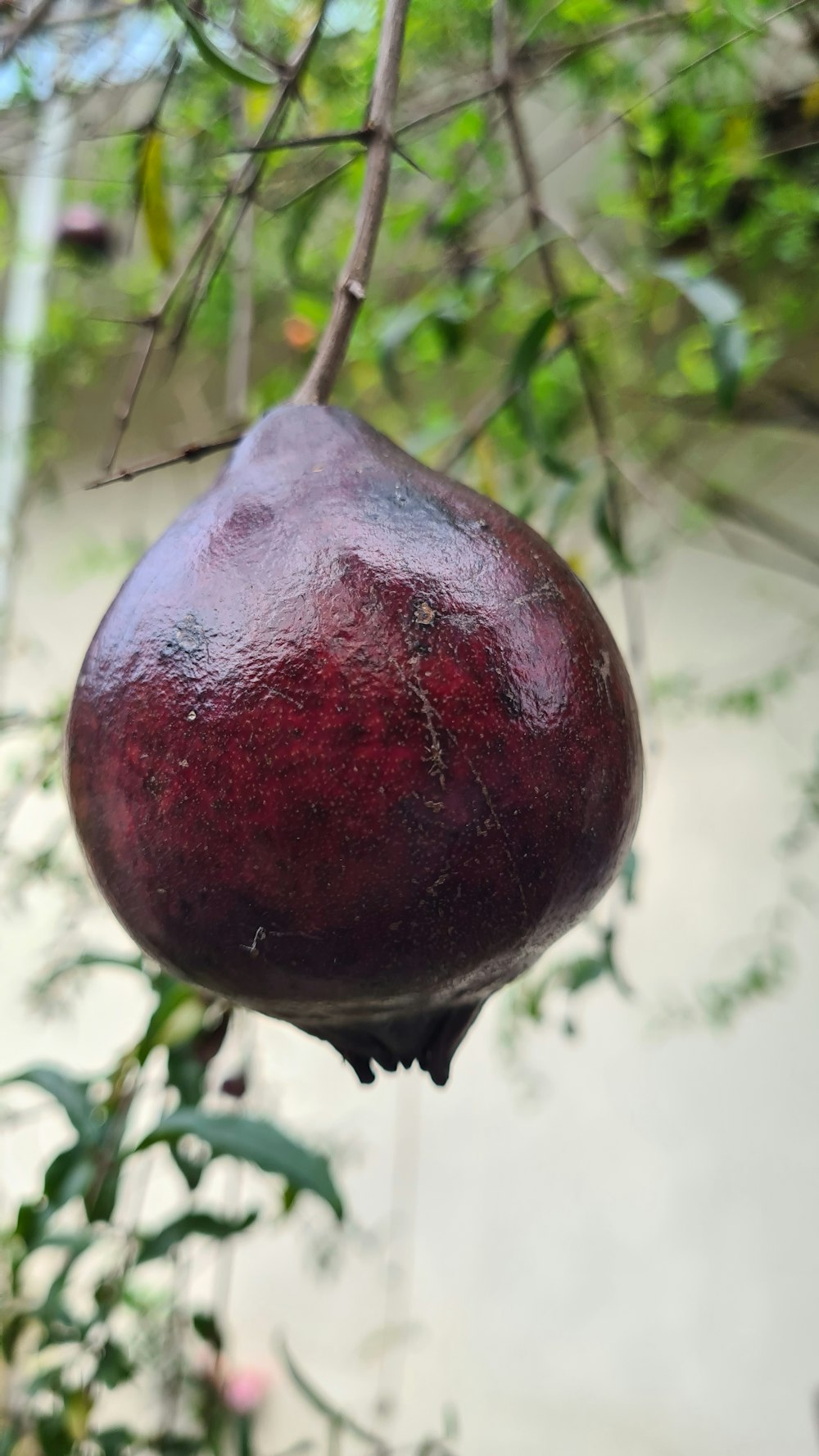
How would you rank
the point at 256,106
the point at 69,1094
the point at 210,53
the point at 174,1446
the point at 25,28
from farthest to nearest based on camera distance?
the point at 256,106 < the point at 174,1446 < the point at 69,1094 < the point at 25,28 < the point at 210,53

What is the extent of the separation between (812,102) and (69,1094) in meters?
0.92

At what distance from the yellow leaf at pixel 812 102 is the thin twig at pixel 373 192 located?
644 mm

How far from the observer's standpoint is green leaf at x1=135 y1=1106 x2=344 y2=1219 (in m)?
0.54

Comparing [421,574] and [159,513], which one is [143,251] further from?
[421,574]

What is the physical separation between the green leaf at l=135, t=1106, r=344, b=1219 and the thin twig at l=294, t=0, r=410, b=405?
40 centimetres

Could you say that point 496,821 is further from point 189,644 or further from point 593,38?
point 593,38

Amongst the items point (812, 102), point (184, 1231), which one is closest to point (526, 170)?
point (812, 102)

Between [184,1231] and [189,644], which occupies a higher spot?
[189,644]

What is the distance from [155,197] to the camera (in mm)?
612

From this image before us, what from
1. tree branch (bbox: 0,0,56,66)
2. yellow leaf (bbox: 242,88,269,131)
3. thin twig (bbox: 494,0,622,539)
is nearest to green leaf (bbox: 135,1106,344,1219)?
thin twig (bbox: 494,0,622,539)

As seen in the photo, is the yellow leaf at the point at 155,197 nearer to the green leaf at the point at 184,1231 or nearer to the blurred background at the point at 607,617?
the blurred background at the point at 607,617

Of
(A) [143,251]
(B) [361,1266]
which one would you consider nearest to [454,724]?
(B) [361,1266]

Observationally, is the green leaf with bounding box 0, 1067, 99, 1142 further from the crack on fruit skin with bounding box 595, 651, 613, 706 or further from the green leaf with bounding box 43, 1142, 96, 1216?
the crack on fruit skin with bounding box 595, 651, 613, 706

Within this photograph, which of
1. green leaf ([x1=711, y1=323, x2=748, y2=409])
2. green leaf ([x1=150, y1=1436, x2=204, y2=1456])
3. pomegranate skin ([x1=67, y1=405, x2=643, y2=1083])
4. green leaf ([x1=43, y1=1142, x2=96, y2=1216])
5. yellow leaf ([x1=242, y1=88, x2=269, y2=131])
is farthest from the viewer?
yellow leaf ([x1=242, y1=88, x2=269, y2=131])
